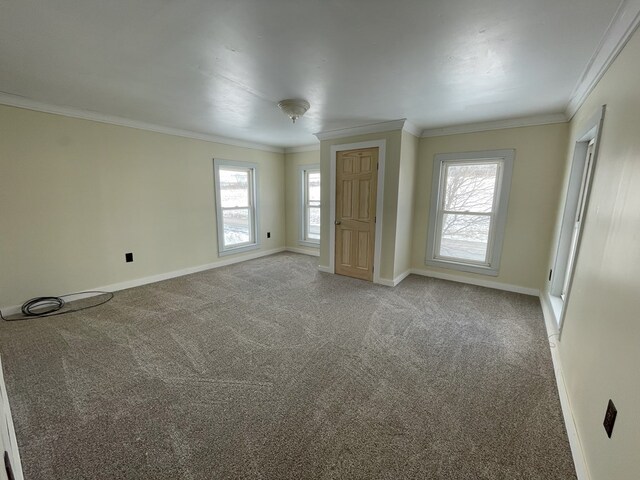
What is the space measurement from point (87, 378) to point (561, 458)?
3032 mm

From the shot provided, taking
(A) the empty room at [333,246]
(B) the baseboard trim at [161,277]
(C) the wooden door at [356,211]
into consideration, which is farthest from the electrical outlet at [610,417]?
(B) the baseboard trim at [161,277]

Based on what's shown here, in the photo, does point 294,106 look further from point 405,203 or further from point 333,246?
point 333,246

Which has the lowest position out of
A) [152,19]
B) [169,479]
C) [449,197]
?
[169,479]

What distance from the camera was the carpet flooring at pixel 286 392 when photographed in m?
1.39

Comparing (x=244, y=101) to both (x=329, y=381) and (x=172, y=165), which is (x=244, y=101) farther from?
(x=329, y=381)

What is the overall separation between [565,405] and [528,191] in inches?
105

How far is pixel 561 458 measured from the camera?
1.41 meters

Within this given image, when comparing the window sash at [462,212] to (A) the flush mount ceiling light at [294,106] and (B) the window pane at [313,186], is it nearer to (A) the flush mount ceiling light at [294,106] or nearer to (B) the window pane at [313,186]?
(A) the flush mount ceiling light at [294,106]

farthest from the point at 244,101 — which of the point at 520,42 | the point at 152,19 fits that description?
the point at 520,42

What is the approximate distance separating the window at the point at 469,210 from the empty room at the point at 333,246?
0.11 feet

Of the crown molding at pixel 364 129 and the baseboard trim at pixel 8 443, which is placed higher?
the crown molding at pixel 364 129

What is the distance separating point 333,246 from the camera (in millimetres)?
4465

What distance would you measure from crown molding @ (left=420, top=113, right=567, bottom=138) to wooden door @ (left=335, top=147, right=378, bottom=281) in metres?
1.00

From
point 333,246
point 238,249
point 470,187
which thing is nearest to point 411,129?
point 470,187
